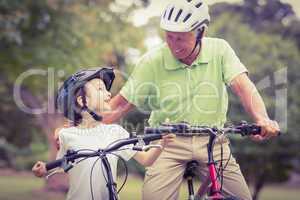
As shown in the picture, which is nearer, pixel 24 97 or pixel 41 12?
pixel 41 12

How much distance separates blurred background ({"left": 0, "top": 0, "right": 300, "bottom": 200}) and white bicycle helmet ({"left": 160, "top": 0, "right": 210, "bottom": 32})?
583cm

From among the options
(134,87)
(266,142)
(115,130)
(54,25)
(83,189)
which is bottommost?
(266,142)

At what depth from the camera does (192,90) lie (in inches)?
133

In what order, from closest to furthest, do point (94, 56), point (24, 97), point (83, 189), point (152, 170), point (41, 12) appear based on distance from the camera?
point (83, 189)
point (152, 170)
point (41, 12)
point (94, 56)
point (24, 97)

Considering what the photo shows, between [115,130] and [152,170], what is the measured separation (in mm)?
345

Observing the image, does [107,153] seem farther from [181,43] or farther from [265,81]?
[265,81]

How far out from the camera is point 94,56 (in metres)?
11.8

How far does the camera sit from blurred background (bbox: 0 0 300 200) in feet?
34.5

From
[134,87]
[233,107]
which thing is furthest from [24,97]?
[134,87]

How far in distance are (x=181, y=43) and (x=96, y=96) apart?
0.54 m

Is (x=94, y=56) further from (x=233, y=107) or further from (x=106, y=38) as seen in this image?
(x=233, y=107)

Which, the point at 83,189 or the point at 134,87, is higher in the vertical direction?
the point at 134,87

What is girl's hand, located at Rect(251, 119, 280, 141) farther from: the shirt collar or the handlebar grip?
the handlebar grip

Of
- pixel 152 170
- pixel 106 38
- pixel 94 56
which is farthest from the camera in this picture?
pixel 106 38
